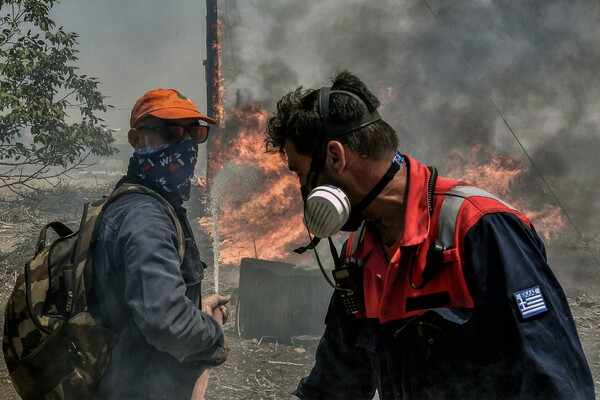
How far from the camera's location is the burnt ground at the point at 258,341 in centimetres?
609

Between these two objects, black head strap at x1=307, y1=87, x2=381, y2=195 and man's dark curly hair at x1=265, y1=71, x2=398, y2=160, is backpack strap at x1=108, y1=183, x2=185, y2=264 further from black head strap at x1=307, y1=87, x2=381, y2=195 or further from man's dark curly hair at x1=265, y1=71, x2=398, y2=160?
black head strap at x1=307, y1=87, x2=381, y2=195

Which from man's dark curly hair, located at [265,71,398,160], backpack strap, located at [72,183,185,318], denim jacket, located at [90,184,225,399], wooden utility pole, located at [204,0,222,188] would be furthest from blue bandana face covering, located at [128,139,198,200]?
wooden utility pole, located at [204,0,222,188]

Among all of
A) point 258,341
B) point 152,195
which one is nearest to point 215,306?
point 152,195

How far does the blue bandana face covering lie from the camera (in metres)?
2.68

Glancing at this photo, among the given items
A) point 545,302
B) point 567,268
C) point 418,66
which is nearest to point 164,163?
point 545,302

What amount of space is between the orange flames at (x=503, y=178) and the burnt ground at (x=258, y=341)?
1618 mm

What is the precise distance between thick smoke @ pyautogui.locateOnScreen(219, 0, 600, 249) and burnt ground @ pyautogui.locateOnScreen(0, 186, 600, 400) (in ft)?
12.7

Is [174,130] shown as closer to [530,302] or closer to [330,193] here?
[330,193]

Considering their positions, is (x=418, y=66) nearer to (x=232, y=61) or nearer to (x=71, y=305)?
(x=232, y=61)

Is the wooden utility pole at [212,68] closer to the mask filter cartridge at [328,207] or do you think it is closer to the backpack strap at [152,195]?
the backpack strap at [152,195]

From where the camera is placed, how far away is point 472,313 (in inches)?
55.5

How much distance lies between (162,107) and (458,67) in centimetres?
1517

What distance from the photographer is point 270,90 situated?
15930mm

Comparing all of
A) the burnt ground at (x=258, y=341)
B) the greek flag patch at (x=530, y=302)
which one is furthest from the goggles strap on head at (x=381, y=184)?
the burnt ground at (x=258, y=341)
